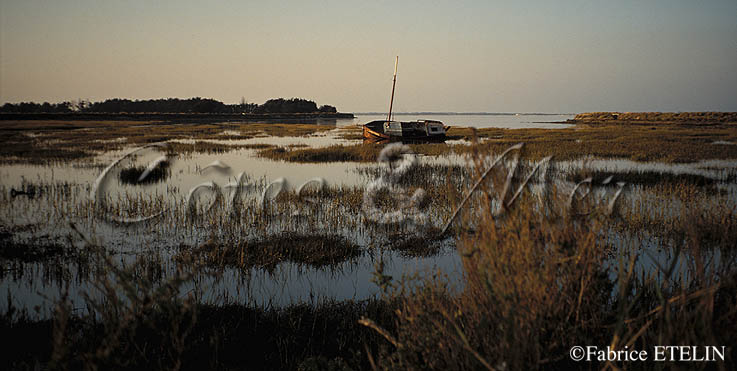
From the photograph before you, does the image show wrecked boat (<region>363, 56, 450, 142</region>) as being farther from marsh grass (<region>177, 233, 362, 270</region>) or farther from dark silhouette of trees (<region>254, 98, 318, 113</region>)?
dark silhouette of trees (<region>254, 98, 318, 113</region>)

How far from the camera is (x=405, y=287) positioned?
203 inches

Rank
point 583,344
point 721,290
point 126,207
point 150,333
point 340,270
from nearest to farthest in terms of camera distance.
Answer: point 583,344 < point 150,333 < point 721,290 < point 340,270 < point 126,207

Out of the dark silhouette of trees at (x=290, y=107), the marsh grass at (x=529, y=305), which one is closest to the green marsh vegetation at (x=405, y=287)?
the marsh grass at (x=529, y=305)

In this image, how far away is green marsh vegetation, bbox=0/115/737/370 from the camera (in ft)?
10.4

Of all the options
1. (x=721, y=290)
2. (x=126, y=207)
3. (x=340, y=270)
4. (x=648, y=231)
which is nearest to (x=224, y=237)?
(x=340, y=270)

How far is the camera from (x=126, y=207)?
10.5 meters

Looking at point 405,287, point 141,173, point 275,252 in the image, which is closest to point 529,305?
point 405,287

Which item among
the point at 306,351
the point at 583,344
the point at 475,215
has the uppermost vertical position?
the point at 475,215

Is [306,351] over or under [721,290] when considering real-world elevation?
under

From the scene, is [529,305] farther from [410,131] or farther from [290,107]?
[290,107]

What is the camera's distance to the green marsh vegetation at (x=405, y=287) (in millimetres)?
3172

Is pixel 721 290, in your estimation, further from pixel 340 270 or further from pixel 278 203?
pixel 278 203

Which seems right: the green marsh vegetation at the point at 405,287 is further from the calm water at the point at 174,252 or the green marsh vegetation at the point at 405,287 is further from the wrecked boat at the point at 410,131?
the wrecked boat at the point at 410,131

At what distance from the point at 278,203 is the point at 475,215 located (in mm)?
8108
